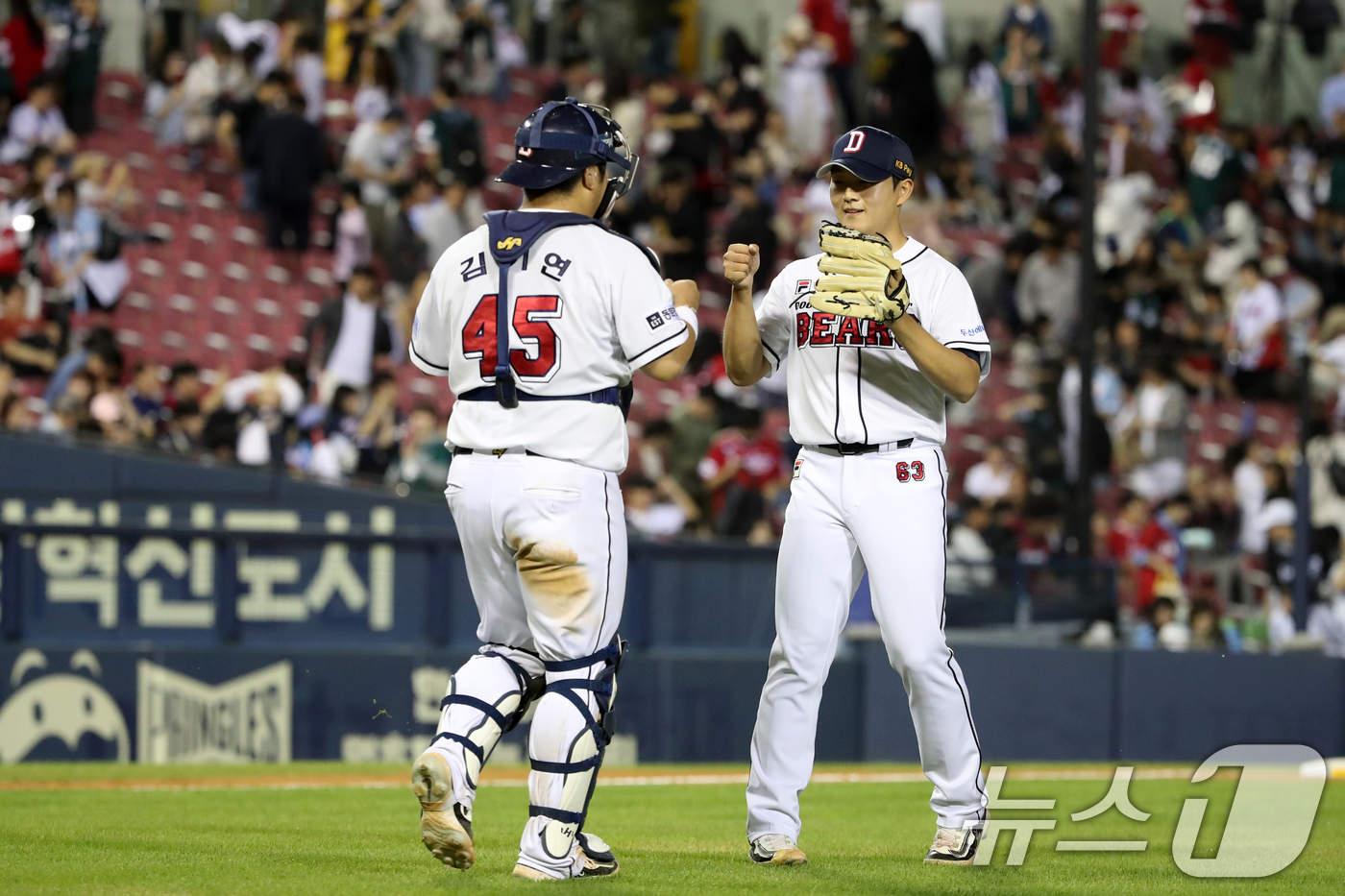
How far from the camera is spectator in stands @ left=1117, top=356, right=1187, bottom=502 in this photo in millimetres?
15109

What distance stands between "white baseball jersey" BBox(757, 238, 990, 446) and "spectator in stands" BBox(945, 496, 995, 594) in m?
7.39

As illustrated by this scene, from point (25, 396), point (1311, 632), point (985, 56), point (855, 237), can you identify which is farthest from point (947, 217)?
point (855, 237)

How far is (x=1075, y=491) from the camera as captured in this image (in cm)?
1473

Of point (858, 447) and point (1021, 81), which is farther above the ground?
point (1021, 81)

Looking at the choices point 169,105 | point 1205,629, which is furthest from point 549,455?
point 169,105

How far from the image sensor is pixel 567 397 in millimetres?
5547

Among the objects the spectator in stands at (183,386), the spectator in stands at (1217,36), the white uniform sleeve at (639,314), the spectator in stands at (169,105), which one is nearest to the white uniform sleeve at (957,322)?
the white uniform sleeve at (639,314)

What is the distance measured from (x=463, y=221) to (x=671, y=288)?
38.5 ft

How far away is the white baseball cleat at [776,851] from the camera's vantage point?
237 inches

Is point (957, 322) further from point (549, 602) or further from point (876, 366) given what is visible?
point (549, 602)

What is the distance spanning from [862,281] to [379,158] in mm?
12502

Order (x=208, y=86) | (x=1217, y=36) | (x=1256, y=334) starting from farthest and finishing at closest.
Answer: (x=1217, y=36) → (x=208, y=86) → (x=1256, y=334)

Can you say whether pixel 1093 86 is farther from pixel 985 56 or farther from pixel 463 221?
pixel 985 56

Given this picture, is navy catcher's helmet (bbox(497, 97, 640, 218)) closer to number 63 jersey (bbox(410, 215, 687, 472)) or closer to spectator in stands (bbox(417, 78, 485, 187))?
number 63 jersey (bbox(410, 215, 687, 472))
